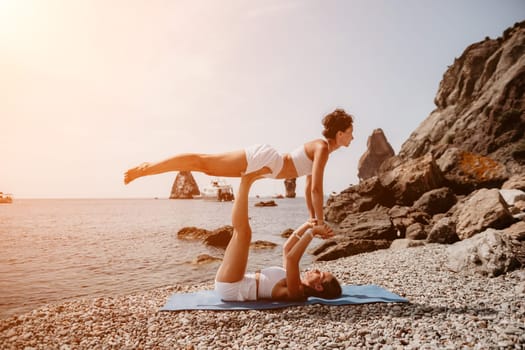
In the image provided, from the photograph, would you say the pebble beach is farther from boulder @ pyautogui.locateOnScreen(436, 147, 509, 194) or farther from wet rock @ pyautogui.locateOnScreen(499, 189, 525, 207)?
boulder @ pyautogui.locateOnScreen(436, 147, 509, 194)

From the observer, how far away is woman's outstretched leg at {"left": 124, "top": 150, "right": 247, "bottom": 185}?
18.9 feet

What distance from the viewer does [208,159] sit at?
589 cm

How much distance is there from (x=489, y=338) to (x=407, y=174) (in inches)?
725

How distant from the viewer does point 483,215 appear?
442 inches

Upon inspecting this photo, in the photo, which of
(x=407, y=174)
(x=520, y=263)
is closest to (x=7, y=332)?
(x=520, y=263)

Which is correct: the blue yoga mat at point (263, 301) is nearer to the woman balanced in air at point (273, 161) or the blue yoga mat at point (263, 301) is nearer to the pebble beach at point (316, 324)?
the pebble beach at point (316, 324)

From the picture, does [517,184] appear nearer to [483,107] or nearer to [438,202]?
[438,202]

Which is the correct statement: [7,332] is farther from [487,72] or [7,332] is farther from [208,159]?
[487,72]

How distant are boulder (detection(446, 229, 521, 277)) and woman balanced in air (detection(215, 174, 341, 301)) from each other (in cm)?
396

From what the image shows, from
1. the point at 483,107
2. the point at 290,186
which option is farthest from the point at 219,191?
the point at 483,107

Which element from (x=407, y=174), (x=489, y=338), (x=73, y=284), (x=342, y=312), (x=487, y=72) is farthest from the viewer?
(x=487, y=72)

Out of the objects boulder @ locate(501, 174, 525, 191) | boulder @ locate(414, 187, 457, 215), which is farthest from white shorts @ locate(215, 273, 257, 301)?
boulder @ locate(501, 174, 525, 191)

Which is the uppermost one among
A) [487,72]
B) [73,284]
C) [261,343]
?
[487,72]

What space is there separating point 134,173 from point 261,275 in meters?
3.00
